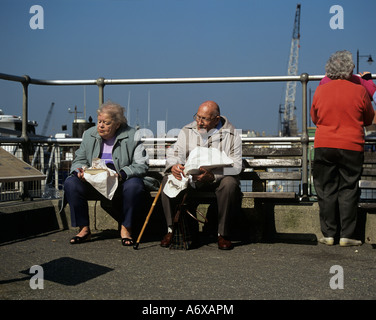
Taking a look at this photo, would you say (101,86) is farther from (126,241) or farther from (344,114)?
(344,114)

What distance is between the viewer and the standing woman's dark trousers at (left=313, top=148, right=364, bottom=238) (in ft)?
18.6

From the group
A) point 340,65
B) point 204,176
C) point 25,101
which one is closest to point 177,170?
point 204,176

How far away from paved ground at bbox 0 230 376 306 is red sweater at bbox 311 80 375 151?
1.11m

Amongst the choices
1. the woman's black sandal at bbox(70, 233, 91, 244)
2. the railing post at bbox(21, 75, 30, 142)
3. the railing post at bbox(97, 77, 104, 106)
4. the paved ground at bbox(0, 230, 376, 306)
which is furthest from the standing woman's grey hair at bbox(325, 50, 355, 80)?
the railing post at bbox(21, 75, 30, 142)

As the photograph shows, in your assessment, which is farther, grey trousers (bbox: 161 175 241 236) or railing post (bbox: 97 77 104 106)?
railing post (bbox: 97 77 104 106)

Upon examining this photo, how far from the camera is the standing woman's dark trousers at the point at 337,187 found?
5.66m

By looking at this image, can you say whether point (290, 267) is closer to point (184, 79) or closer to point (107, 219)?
point (107, 219)

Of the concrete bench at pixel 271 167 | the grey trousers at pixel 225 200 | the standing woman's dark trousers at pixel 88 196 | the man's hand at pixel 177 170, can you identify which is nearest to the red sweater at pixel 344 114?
the concrete bench at pixel 271 167

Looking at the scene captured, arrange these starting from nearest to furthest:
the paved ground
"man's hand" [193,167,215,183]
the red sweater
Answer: the paved ground < "man's hand" [193,167,215,183] < the red sweater

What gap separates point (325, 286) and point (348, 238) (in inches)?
69.0

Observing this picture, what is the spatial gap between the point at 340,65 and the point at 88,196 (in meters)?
3.09

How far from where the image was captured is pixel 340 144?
5.65 m

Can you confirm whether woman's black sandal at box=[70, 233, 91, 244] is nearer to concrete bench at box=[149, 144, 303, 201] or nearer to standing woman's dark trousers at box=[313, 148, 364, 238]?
concrete bench at box=[149, 144, 303, 201]

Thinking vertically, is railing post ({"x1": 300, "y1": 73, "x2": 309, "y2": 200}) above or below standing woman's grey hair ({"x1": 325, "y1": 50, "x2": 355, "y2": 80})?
below
